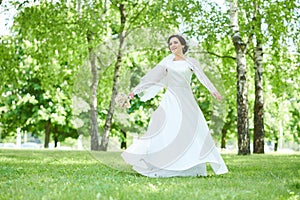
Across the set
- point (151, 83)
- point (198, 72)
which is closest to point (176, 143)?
point (151, 83)

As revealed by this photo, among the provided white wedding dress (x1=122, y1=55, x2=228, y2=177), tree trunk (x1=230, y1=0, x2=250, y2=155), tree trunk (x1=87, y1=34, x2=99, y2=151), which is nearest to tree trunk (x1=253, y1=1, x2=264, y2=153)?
tree trunk (x1=230, y1=0, x2=250, y2=155)

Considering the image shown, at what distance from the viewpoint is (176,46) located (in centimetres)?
1043

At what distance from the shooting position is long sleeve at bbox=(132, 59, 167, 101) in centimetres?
1038

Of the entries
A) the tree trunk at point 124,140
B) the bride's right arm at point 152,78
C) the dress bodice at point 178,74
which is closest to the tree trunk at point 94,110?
the tree trunk at point 124,140

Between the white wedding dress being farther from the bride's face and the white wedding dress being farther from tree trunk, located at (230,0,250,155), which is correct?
tree trunk, located at (230,0,250,155)

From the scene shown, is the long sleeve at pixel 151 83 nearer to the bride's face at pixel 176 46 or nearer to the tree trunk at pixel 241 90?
the bride's face at pixel 176 46

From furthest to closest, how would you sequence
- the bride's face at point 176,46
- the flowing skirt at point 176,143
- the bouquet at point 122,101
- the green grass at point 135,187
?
the bride's face at point 176,46, the bouquet at point 122,101, the flowing skirt at point 176,143, the green grass at point 135,187

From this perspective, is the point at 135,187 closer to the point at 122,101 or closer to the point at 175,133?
the point at 175,133

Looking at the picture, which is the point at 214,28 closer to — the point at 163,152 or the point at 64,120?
the point at 163,152

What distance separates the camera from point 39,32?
2352 centimetres

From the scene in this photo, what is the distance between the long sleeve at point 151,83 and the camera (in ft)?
34.1

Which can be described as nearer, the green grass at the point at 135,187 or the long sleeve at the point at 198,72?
the green grass at the point at 135,187

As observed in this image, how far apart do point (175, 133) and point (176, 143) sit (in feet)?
0.62

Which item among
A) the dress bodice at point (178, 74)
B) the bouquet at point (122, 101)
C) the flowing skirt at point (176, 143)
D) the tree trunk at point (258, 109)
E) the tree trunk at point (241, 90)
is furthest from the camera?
the tree trunk at point (258, 109)
